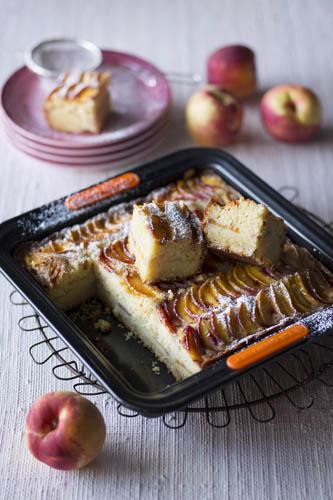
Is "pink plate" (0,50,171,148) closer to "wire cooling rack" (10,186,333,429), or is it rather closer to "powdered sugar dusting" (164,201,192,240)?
"powdered sugar dusting" (164,201,192,240)

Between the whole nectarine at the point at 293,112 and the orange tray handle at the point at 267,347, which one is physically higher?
the orange tray handle at the point at 267,347

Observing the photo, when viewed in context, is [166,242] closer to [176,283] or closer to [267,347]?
[176,283]

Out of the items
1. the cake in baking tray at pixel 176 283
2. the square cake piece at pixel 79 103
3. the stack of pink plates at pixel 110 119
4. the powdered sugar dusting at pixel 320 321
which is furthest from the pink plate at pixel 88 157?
the powdered sugar dusting at pixel 320 321

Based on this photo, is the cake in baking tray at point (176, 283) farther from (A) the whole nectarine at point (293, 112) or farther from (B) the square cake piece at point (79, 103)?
(A) the whole nectarine at point (293, 112)

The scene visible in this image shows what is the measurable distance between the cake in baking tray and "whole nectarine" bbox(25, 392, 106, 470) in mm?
475

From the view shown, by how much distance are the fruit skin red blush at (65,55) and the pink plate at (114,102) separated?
0.10 m

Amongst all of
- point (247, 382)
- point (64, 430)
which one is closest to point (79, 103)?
point (247, 382)

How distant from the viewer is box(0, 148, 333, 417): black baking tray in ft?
9.21

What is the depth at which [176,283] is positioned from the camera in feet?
10.9

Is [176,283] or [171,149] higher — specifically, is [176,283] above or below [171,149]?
above

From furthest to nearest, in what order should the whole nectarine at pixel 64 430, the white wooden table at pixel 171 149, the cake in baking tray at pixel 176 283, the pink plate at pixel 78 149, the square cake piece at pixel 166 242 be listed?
the pink plate at pixel 78 149 → the square cake piece at pixel 166 242 → the cake in baking tray at pixel 176 283 → the white wooden table at pixel 171 149 → the whole nectarine at pixel 64 430

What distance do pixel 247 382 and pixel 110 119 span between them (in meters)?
2.11

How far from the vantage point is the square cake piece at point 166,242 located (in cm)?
321

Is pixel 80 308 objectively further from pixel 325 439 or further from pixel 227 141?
pixel 227 141
